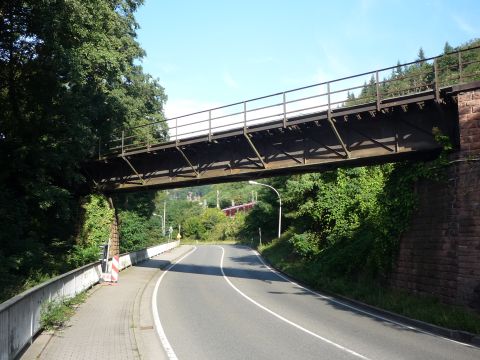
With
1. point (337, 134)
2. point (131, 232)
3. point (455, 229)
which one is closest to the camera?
point (455, 229)

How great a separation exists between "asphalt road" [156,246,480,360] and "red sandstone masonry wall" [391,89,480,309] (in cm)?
221

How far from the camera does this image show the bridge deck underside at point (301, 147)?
16391 mm

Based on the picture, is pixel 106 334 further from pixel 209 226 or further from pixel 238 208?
pixel 238 208

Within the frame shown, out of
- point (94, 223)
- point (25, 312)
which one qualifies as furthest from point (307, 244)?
point (25, 312)

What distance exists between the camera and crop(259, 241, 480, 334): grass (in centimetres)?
1188

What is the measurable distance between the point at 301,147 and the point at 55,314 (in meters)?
11.9

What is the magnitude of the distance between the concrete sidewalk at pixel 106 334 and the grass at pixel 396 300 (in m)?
7.38

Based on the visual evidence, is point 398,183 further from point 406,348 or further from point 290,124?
point 406,348

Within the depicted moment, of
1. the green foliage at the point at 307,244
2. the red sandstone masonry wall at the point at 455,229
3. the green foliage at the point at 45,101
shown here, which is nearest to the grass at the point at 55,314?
the green foliage at the point at 45,101

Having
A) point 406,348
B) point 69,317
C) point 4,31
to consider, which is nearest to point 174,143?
point 4,31

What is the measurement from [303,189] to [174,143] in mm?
11066

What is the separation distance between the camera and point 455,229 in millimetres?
14055

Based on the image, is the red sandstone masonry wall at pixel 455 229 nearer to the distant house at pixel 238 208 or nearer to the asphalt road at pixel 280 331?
the asphalt road at pixel 280 331

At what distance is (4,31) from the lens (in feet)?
57.0
